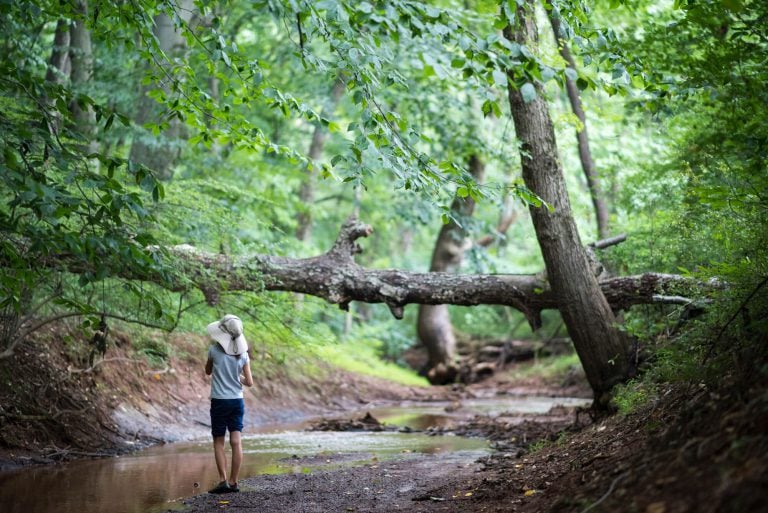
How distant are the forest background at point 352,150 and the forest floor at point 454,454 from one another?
0.55 m

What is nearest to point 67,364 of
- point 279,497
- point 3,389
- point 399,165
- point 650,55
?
point 3,389

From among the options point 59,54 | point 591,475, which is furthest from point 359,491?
point 59,54

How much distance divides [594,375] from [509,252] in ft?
76.4

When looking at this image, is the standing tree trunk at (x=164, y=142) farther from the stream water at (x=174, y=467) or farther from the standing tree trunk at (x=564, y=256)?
the standing tree trunk at (x=564, y=256)

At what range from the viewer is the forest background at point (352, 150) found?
5.46 m

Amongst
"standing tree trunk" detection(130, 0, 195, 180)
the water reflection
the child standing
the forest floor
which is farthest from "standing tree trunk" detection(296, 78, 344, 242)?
the child standing

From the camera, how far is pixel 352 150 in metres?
6.41

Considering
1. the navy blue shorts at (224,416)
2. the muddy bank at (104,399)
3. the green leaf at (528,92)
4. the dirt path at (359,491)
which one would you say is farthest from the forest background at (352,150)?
the dirt path at (359,491)

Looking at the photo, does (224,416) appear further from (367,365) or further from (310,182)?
(367,365)

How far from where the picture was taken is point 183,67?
24.7 ft

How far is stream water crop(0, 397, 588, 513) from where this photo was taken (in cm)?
686

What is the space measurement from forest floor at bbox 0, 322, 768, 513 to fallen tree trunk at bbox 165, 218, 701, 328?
6.68 ft

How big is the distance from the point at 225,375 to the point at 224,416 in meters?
0.42

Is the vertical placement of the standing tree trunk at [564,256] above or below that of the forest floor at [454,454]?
above
